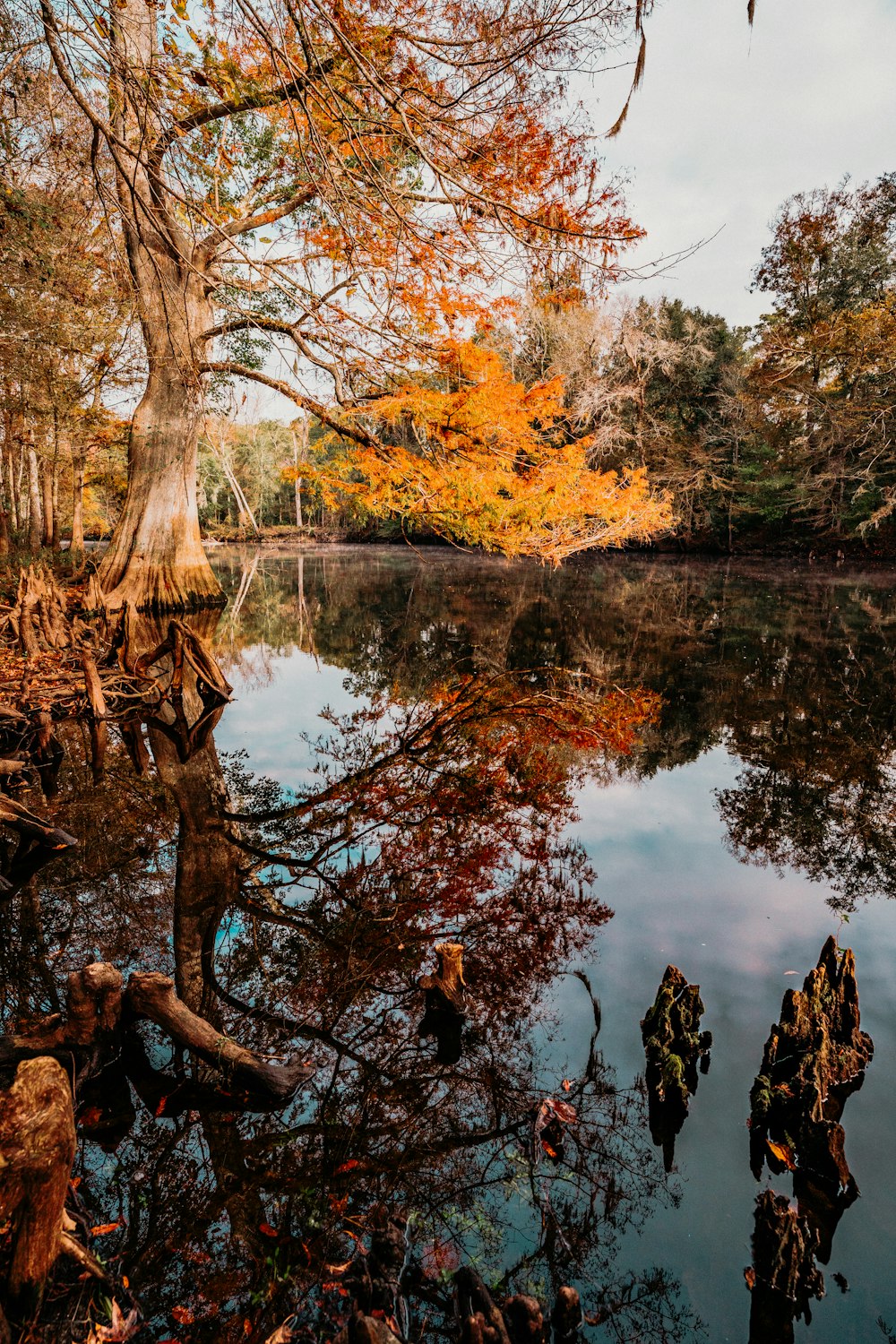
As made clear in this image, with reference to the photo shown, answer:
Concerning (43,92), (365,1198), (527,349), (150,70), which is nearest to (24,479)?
(527,349)

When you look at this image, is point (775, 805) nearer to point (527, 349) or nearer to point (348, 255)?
point (348, 255)

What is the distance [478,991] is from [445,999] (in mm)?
300

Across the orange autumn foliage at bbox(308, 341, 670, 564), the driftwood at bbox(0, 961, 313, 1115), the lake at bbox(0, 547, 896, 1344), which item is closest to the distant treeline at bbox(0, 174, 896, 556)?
the orange autumn foliage at bbox(308, 341, 670, 564)

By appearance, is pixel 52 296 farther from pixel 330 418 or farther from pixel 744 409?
pixel 744 409

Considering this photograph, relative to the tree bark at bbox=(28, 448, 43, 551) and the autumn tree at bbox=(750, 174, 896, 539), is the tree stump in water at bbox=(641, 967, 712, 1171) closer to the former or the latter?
the tree bark at bbox=(28, 448, 43, 551)

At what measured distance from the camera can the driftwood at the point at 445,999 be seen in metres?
2.98

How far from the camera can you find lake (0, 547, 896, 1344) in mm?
1954

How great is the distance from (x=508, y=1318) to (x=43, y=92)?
241 inches

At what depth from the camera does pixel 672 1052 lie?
275cm

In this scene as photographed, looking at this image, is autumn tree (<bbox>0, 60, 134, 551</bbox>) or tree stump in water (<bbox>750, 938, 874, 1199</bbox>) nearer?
tree stump in water (<bbox>750, 938, 874, 1199</bbox>)

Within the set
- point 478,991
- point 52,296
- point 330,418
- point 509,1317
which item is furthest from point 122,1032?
point 52,296

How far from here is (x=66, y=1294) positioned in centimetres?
174

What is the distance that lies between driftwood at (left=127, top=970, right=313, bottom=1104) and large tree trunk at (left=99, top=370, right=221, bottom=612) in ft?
36.8

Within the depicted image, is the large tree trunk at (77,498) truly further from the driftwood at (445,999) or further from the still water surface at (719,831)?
the driftwood at (445,999)
